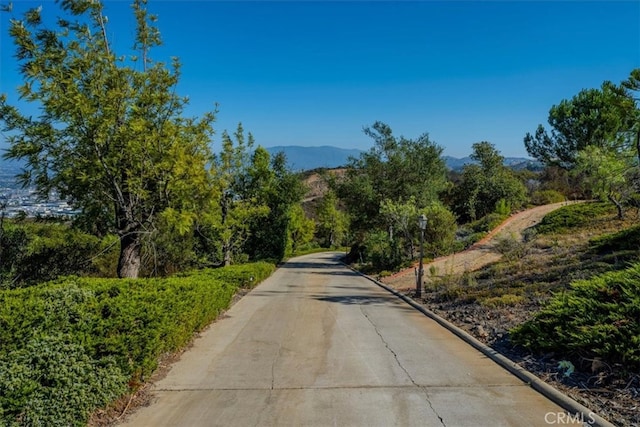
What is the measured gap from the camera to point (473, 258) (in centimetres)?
2102

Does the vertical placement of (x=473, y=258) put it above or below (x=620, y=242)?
below

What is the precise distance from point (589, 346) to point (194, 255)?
16906 millimetres

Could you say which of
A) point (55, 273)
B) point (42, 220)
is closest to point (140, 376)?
point (42, 220)

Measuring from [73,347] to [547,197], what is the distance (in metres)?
41.4

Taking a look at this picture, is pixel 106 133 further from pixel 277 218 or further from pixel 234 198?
pixel 277 218

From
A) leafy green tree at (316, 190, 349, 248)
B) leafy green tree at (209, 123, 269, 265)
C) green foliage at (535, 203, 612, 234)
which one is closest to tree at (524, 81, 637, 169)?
green foliage at (535, 203, 612, 234)

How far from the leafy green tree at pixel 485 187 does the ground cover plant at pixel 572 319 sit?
2333cm

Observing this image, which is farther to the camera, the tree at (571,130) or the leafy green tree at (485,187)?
the leafy green tree at (485,187)

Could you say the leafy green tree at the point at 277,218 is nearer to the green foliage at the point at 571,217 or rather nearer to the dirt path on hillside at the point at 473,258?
the dirt path on hillside at the point at 473,258

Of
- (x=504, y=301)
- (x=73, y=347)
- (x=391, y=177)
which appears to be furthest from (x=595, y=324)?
(x=391, y=177)

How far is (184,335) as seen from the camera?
725 cm

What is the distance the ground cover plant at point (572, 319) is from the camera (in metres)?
5.15

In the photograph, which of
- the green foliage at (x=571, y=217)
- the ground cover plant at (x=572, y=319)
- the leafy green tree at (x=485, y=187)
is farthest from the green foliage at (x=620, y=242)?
the leafy green tree at (x=485, y=187)

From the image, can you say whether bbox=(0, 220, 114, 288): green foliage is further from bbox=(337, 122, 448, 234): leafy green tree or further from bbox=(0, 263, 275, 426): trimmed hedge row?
bbox=(337, 122, 448, 234): leafy green tree
